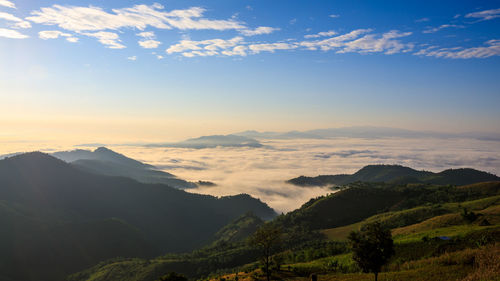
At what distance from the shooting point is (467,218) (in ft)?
211

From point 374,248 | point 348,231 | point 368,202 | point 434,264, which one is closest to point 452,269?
point 434,264

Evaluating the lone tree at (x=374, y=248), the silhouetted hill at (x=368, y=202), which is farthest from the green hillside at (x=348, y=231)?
the lone tree at (x=374, y=248)

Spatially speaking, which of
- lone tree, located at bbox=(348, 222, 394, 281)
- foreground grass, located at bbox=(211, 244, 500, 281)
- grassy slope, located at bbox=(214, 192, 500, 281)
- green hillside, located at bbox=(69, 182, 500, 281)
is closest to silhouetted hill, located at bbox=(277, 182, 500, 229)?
green hillside, located at bbox=(69, 182, 500, 281)

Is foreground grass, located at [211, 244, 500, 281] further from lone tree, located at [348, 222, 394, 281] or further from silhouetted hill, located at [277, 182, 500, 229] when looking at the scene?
silhouetted hill, located at [277, 182, 500, 229]

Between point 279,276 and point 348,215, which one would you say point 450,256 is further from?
point 348,215

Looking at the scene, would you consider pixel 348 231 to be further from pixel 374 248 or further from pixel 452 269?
pixel 374 248

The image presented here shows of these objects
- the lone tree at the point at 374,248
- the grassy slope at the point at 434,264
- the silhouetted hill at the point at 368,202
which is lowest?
the silhouetted hill at the point at 368,202

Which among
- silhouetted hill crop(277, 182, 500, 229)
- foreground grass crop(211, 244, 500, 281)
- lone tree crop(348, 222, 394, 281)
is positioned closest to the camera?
foreground grass crop(211, 244, 500, 281)

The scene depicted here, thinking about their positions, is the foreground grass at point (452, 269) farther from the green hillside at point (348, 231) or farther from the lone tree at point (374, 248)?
the lone tree at point (374, 248)

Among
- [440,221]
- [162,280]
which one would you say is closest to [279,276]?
[162,280]

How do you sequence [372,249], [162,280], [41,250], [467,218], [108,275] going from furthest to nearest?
[41,250] → [108,275] → [467,218] → [162,280] → [372,249]

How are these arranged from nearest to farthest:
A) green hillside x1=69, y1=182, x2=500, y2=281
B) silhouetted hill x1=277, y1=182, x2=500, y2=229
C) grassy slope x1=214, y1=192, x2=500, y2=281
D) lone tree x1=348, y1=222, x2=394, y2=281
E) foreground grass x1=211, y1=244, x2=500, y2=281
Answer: foreground grass x1=211, y1=244, x2=500, y2=281 → lone tree x1=348, y1=222, x2=394, y2=281 → grassy slope x1=214, y1=192, x2=500, y2=281 → green hillside x1=69, y1=182, x2=500, y2=281 → silhouetted hill x1=277, y1=182, x2=500, y2=229

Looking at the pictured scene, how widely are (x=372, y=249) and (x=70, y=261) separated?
226 meters

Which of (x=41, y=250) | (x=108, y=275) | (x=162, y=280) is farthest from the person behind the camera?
(x=41, y=250)
